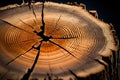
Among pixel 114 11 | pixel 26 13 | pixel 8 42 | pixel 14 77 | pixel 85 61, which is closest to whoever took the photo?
pixel 14 77

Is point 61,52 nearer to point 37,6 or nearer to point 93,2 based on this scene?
point 37,6

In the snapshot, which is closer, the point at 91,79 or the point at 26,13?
the point at 91,79

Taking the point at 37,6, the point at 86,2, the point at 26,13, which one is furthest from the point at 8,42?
the point at 86,2

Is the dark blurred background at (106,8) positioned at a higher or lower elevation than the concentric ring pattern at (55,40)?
lower

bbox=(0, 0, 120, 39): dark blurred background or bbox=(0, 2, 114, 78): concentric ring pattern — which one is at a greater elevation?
bbox=(0, 2, 114, 78): concentric ring pattern

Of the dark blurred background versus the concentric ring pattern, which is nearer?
the concentric ring pattern

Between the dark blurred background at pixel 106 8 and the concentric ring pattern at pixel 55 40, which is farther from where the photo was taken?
the dark blurred background at pixel 106 8

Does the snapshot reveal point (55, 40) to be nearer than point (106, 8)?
Yes

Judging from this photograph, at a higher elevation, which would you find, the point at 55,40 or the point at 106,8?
the point at 55,40
